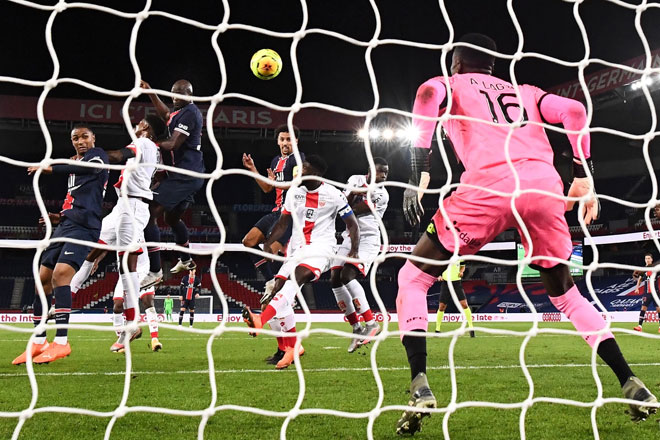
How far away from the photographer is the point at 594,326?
313 cm

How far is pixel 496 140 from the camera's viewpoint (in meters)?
3.07

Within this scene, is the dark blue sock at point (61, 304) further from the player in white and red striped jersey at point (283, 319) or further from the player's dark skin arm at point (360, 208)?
the player's dark skin arm at point (360, 208)

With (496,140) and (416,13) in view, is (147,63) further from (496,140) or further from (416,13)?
(496,140)

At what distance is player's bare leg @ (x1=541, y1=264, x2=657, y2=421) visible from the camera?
289cm

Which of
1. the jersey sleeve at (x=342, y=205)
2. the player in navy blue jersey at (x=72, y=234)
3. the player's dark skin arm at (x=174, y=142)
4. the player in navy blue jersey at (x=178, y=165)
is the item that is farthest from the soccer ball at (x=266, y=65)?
the player in navy blue jersey at (x=72, y=234)

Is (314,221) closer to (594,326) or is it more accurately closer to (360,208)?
(360,208)

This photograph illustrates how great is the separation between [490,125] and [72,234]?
3.91 metres

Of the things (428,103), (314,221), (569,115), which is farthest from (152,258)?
(569,115)

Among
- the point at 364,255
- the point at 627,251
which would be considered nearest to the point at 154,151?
the point at 364,255

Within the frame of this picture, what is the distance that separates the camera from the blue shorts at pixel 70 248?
5.21 metres

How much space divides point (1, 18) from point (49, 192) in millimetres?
11909

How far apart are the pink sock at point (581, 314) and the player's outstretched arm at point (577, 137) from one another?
16.5 inches

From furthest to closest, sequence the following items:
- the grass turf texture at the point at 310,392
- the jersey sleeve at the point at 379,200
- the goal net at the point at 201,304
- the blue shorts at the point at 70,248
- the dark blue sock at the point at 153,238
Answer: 1. the goal net at the point at 201,304
2. the jersey sleeve at the point at 379,200
3. the dark blue sock at the point at 153,238
4. the blue shorts at the point at 70,248
5. the grass turf texture at the point at 310,392

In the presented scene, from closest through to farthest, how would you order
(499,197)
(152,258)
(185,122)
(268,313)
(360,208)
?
(499,197)
(268,313)
(185,122)
(152,258)
(360,208)
